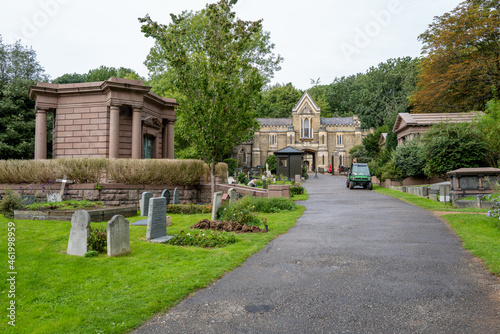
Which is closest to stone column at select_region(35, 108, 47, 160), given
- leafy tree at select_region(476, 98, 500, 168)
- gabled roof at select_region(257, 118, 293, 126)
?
leafy tree at select_region(476, 98, 500, 168)

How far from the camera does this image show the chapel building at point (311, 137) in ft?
224

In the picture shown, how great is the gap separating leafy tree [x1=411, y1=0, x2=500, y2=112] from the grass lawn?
96.6ft

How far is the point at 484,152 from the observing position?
21.2 metres

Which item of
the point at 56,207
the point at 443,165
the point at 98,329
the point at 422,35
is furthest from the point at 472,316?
the point at 422,35

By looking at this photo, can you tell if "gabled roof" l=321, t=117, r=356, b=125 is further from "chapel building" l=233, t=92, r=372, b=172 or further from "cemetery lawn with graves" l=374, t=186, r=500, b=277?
"cemetery lawn with graves" l=374, t=186, r=500, b=277

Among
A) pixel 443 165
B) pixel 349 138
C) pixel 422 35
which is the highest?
pixel 422 35

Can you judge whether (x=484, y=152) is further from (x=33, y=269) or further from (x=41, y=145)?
(x=41, y=145)

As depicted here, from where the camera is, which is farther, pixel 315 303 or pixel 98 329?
pixel 315 303

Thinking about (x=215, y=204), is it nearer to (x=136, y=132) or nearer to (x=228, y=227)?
(x=228, y=227)

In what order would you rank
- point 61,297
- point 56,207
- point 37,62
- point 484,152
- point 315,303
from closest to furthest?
point 315,303
point 61,297
point 56,207
point 484,152
point 37,62

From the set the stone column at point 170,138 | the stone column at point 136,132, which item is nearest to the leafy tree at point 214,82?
the stone column at point 136,132

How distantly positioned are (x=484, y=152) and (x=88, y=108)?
2415cm

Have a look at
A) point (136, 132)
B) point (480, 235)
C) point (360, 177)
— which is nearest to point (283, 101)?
point (360, 177)

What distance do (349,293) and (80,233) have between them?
5.37 meters
